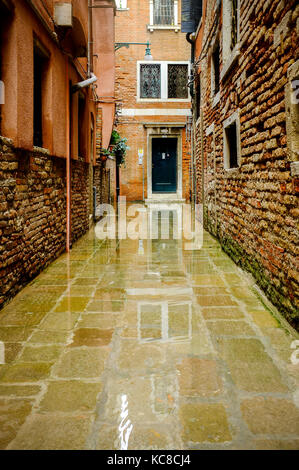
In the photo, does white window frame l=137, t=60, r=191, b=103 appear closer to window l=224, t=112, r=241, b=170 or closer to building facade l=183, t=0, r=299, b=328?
building facade l=183, t=0, r=299, b=328

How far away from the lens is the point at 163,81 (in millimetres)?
17797

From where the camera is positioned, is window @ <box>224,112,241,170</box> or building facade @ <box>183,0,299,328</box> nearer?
building facade @ <box>183,0,299,328</box>

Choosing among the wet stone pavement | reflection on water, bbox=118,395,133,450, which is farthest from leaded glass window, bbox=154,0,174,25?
reflection on water, bbox=118,395,133,450

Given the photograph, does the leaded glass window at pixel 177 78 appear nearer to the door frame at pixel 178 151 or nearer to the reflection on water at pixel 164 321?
the door frame at pixel 178 151

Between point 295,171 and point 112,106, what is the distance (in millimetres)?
9357

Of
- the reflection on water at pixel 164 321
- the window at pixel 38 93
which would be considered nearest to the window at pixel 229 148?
the window at pixel 38 93

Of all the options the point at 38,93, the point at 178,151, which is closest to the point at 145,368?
the point at 38,93

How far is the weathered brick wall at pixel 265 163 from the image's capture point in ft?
11.0

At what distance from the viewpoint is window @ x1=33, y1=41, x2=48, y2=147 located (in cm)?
542

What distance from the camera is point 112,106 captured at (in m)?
11.7

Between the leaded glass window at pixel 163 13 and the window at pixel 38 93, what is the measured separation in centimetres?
1387

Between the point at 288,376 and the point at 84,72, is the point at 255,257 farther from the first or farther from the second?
the point at 84,72

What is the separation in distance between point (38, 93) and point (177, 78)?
13441mm
